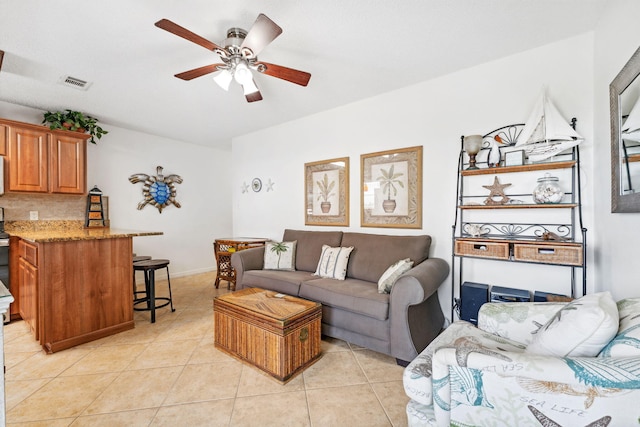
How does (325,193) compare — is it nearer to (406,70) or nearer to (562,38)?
(406,70)

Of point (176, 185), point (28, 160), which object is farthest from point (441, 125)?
point (28, 160)

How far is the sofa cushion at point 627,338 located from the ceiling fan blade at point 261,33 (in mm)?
2039

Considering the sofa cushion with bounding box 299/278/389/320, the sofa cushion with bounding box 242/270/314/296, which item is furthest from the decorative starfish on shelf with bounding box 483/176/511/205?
the sofa cushion with bounding box 242/270/314/296

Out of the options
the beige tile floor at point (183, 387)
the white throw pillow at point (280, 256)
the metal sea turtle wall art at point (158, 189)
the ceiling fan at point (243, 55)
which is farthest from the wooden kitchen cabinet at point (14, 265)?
the ceiling fan at point (243, 55)

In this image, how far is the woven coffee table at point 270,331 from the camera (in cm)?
188

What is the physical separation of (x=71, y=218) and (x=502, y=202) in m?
5.20

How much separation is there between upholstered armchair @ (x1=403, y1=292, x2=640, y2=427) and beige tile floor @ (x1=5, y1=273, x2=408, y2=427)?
737mm

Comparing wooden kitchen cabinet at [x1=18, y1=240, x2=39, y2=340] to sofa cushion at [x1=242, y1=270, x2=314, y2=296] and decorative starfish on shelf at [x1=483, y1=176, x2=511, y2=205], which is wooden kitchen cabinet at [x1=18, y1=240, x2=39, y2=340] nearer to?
sofa cushion at [x1=242, y1=270, x2=314, y2=296]

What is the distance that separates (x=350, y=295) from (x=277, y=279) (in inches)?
34.2

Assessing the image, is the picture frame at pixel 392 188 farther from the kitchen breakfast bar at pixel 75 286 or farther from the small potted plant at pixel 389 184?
the kitchen breakfast bar at pixel 75 286

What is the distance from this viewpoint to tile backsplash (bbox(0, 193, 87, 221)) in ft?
10.9

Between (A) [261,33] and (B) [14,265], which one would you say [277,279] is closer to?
(A) [261,33]

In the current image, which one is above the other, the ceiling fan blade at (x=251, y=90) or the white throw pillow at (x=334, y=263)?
the ceiling fan blade at (x=251, y=90)

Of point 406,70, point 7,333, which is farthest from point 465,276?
point 7,333
